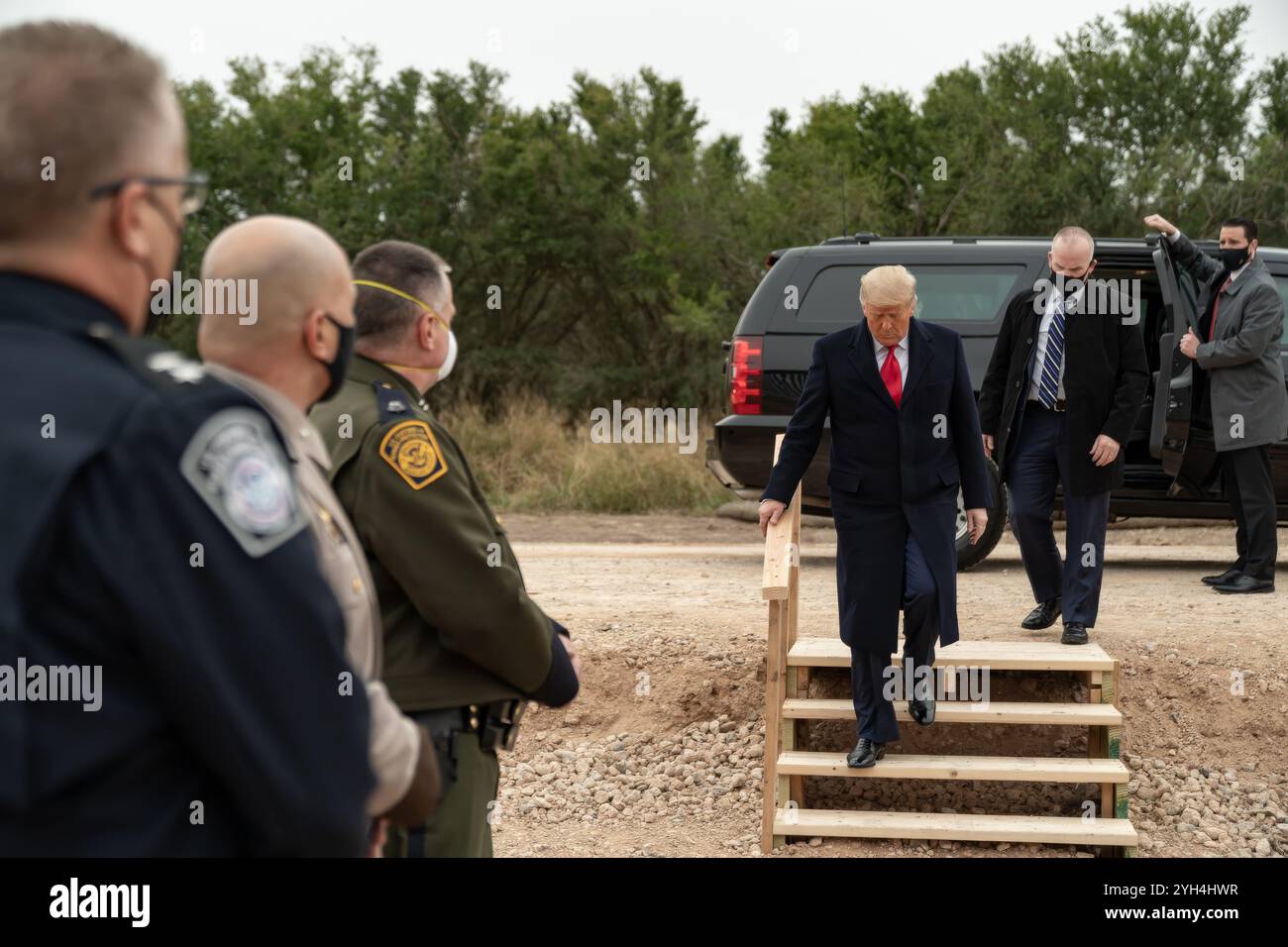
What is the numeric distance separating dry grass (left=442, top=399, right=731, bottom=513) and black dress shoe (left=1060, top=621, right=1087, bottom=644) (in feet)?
26.5

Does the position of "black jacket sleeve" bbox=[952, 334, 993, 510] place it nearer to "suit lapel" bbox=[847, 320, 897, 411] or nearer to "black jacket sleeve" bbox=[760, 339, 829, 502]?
"suit lapel" bbox=[847, 320, 897, 411]

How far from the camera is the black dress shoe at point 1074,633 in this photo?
23.0ft

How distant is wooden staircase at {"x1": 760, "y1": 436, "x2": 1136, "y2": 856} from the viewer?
6039 mm

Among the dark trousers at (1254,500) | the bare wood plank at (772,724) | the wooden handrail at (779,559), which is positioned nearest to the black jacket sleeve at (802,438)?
the wooden handrail at (779,559)

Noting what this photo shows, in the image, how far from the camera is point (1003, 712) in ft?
20.8

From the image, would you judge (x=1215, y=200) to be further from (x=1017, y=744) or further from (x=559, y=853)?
(x=559, y=853)

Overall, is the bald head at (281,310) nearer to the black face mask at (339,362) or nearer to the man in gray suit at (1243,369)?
the black face mask at (339,362)

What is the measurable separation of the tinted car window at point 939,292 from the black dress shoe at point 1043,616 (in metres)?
2.88

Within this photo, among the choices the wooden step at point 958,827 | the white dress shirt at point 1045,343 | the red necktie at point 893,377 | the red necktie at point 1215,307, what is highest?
the red necktie at point 1215,307

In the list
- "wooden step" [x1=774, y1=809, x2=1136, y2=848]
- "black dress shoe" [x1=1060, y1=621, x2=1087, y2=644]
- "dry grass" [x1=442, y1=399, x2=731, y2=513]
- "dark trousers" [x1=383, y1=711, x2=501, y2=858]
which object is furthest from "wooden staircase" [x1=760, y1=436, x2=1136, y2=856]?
"dry grass" [x1=442, y1=399, x2=731, y2=513]

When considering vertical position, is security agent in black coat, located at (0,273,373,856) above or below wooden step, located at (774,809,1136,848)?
above

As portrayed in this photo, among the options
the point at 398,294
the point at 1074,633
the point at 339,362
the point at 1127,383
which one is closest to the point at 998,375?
the point at 1127,383

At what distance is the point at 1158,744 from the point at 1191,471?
2.87 m

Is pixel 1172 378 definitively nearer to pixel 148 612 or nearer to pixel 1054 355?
pixel 1054 355
